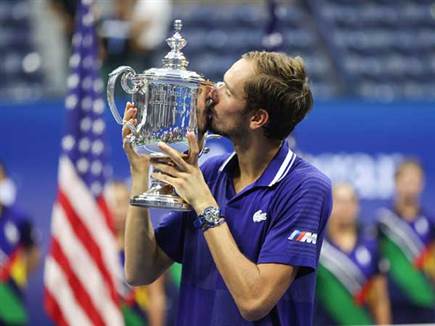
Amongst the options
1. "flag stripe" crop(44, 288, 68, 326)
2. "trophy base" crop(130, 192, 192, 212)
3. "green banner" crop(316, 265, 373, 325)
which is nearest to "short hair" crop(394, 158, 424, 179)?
"green banner" crop(316, 265, 373, 325)

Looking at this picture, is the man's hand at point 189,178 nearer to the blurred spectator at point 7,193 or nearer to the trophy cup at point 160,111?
the trophy cup at point 160,111

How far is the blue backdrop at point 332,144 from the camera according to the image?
7609 mm

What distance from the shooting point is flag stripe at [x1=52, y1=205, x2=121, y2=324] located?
6.54 meters

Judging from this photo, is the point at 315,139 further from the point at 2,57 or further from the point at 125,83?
the point at 125,83

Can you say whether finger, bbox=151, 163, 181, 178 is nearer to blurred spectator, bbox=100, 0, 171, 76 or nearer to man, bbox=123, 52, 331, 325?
man, bbox=123, 52, 331, 325

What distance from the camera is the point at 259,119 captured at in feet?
11.9

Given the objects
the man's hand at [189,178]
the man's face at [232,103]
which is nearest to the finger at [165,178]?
the man's hand at [189,178]

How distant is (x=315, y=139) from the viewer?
7.70 meters

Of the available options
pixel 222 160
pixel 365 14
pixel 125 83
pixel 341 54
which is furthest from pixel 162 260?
pixel 365 14

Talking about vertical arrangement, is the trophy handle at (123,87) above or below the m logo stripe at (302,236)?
above

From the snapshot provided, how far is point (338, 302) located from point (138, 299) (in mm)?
1241

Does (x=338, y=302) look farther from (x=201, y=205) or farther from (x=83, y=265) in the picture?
(x=201, y=205)

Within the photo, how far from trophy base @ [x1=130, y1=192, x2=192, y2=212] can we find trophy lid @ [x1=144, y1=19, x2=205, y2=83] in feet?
1.14

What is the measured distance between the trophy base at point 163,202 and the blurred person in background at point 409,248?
4258 millimetres
